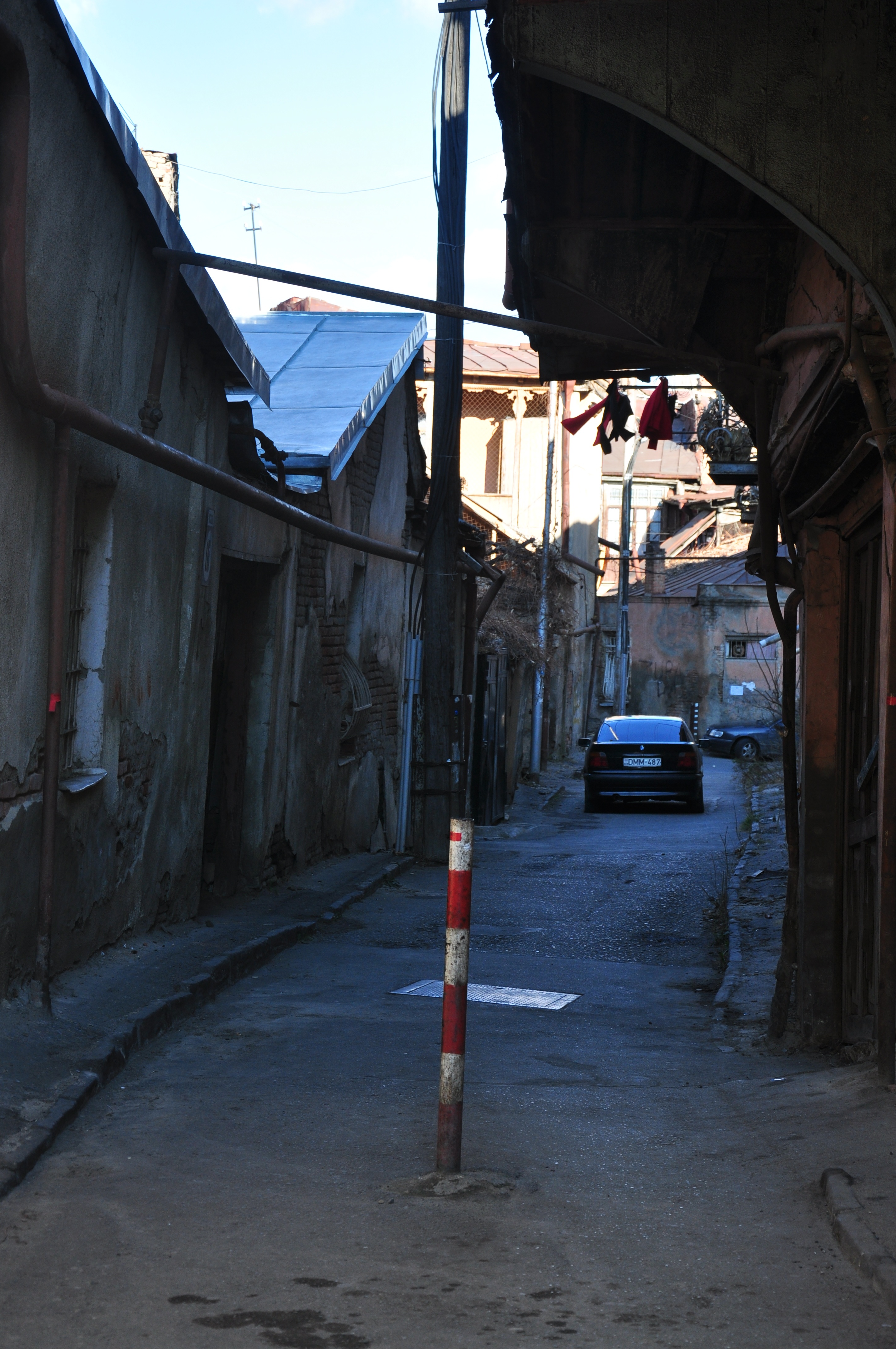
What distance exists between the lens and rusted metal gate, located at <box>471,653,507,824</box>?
17.9 metres

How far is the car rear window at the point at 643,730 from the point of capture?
20.6 metres

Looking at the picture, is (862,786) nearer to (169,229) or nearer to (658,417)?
(658,417)

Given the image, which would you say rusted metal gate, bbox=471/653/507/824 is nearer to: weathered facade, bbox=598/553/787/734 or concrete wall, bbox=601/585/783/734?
weathered facade, bbox=598/553/787/734

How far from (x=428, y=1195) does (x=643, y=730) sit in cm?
1712

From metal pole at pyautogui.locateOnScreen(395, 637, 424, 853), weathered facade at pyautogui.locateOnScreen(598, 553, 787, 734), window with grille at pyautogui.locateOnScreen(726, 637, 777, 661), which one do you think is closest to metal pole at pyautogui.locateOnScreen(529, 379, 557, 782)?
metal pole at pyautogui.locateOnScreen(395, 637, 424, 853)

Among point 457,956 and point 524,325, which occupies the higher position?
point 524,325

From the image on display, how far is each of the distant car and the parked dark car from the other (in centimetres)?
1317

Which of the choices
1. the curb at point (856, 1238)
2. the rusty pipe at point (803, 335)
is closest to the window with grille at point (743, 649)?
the rusty pipe at point (803, 335)

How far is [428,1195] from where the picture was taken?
13.2ft

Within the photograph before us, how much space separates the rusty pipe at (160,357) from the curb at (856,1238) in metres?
4.97

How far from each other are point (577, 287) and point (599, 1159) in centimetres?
398

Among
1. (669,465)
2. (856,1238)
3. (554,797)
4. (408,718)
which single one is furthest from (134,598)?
(669,465)

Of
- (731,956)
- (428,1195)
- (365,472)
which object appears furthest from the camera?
(365,472)

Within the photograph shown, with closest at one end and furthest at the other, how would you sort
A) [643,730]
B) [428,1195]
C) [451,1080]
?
[428,1195] < [451,1080] < [643,730]
